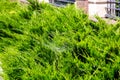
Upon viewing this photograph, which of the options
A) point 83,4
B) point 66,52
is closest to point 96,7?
point 83,4

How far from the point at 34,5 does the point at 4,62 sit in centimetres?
268

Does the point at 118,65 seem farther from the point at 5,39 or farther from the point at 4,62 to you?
the point at 5,39

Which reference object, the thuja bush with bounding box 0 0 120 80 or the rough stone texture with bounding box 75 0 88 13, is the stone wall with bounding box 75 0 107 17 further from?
the thuja bush with bounding box 0 0 120 80

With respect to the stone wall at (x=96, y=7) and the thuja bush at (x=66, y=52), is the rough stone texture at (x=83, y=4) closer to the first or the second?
the stone wall at (x=96, y=7)

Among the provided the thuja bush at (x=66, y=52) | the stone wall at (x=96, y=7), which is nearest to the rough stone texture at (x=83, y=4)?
the stone wall at (x=96, y=7)

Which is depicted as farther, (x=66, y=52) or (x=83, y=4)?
(x=83, y=4)

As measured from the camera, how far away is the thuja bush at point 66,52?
3625mm

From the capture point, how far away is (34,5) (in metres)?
6.96

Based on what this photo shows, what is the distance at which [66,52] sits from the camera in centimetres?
401

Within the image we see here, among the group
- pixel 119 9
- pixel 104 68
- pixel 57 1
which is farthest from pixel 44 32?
pixel 57 1

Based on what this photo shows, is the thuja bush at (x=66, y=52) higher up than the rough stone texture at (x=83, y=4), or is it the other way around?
the rough stone texture at (x=83, y=4)

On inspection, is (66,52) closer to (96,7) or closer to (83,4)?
(96,7)

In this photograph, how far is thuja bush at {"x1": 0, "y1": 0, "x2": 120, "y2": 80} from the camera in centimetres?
363

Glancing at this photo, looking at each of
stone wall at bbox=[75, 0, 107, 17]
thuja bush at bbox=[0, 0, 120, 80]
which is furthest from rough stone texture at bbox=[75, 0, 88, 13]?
thuja bush at bbox=[0, 0, 120, 80]
